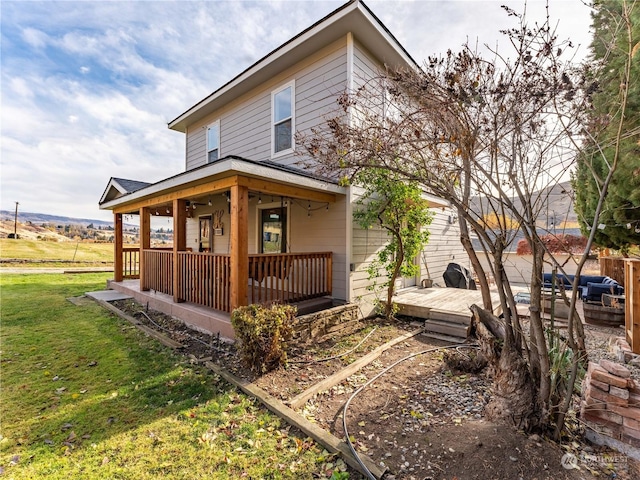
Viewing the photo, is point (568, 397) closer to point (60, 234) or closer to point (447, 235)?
point (447, 235)

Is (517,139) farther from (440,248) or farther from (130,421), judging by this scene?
(440,248)

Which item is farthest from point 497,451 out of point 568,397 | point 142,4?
point 142,4

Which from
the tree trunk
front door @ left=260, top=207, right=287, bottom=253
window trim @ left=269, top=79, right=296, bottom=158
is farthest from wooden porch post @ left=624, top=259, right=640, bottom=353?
window trim @ left=269, top=79, right=296, bottom=158

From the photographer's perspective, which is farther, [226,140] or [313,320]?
[226,140]

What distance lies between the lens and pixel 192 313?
5.87 meters

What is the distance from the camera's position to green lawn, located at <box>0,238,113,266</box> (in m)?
18.6

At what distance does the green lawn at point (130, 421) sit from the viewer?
2377 mm

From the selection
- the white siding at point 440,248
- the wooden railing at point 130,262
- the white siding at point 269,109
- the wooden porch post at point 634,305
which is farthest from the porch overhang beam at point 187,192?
the white siding at point 440,248

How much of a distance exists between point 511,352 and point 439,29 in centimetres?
486

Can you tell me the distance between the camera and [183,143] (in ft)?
40.5

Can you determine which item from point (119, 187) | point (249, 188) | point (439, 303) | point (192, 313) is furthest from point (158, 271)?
point (439, 303)

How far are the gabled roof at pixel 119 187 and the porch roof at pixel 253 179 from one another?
6.40 ft

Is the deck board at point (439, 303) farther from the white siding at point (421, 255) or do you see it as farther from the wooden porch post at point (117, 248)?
Answer: the wooden porch post at point (117, 248)

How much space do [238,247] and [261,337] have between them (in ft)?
5.50
